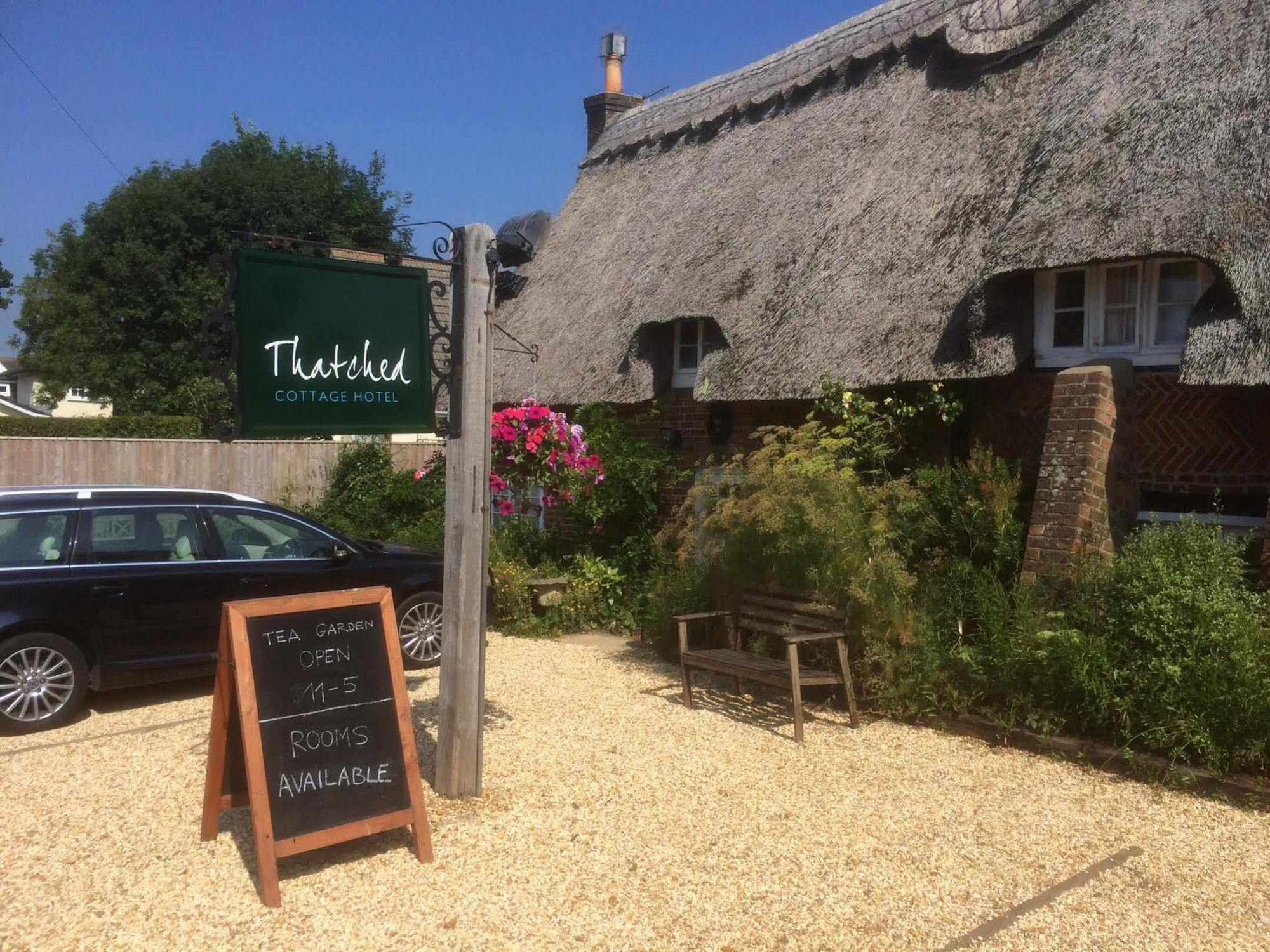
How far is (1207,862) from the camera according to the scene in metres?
4.68

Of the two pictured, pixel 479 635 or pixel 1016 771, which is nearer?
pixel 479 635

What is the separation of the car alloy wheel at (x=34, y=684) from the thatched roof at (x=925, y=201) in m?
5.83

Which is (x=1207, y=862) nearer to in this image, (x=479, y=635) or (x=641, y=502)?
(x=479, y=635)

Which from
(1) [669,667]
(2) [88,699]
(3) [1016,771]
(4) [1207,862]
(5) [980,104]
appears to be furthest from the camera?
(5) [980,104]

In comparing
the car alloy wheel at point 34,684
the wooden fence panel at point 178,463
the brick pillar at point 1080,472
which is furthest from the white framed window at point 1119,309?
the wooden fence panel at point 178,463

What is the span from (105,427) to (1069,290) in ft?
72.0

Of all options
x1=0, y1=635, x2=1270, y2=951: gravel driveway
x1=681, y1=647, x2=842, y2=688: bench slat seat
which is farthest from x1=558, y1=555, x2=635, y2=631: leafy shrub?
x1=0, y1=635, x2=1270, y2=951: gravel driveway

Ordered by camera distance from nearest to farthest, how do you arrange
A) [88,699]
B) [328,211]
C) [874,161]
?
[88,699], [874,161], [328,211]

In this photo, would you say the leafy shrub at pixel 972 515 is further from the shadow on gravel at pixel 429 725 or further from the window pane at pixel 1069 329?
the shadow on gravel at pixel 429 725

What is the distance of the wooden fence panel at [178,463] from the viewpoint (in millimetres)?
13281

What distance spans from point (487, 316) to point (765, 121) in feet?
28.7

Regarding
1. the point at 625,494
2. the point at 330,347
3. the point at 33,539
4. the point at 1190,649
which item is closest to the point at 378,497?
the point at 625,494

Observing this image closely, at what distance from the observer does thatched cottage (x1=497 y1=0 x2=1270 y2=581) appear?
682 cm

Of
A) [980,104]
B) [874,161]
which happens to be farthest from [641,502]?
[980,104]
